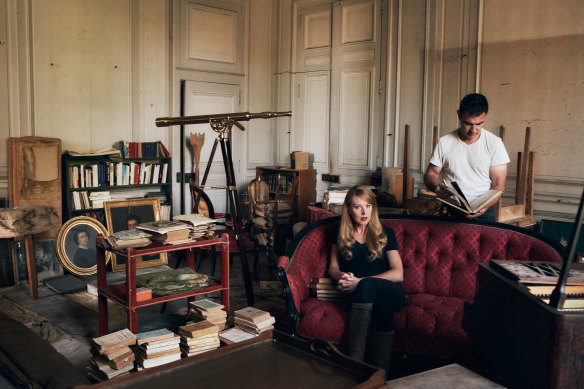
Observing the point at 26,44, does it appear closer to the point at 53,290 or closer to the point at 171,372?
the point at 53,290

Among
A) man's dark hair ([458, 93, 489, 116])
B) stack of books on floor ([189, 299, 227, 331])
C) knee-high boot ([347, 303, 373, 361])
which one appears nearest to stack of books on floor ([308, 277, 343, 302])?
knee-high boot ([347, 303, 373, 361])

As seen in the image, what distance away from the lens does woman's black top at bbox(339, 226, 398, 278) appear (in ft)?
11.0

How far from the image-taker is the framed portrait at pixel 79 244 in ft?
18.0

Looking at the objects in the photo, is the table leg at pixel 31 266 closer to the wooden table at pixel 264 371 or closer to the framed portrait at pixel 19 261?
the framed portrait at pixel 19 261

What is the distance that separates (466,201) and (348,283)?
2.86 ft

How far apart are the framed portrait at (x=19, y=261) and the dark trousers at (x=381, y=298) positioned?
3.87m

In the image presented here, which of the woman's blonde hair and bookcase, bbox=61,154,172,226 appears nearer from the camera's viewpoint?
→ the woman's blonde hair

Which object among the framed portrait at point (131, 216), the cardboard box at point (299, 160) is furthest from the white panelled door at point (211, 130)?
the cardboard box at point (299, 160)

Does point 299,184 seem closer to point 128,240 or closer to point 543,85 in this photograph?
point 543,85

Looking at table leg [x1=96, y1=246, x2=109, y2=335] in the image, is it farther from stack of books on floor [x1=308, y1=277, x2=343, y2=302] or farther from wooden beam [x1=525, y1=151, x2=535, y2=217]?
wooden beam [x1=525, y1=151, x2=535, y2=217]

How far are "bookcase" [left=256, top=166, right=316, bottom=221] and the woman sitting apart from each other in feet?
11.2

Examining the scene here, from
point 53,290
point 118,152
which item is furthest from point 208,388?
point 118,152

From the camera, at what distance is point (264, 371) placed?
6.03 ft

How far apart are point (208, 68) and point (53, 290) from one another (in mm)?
3498
